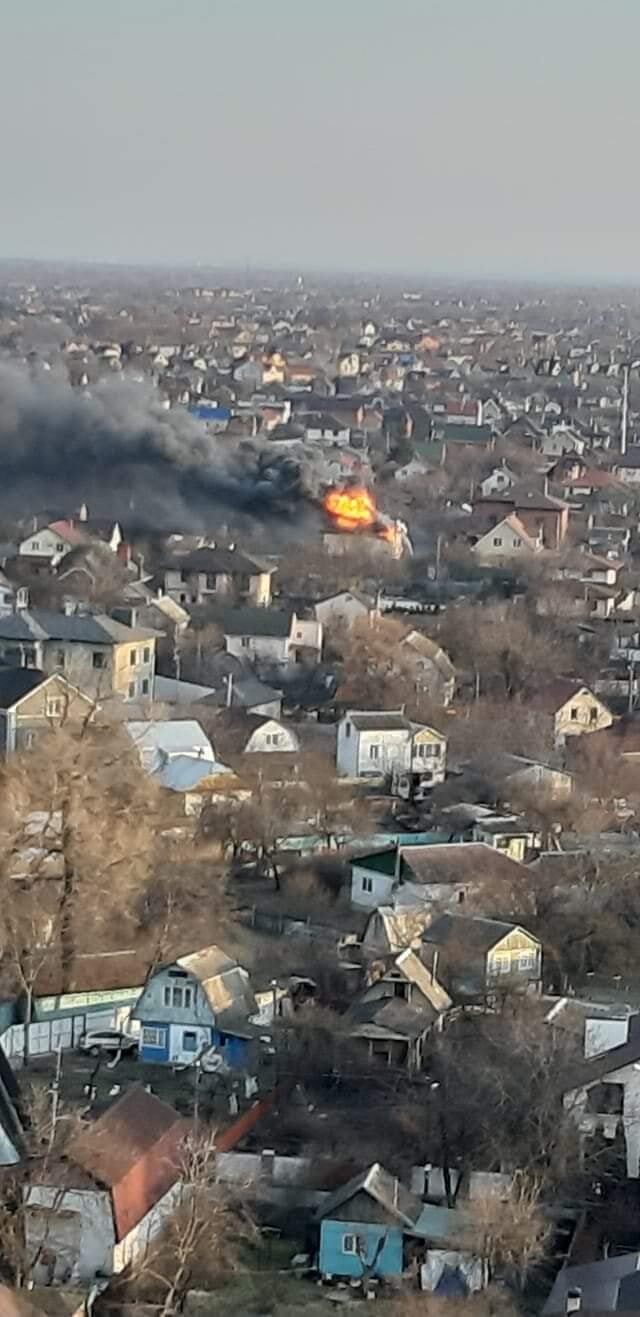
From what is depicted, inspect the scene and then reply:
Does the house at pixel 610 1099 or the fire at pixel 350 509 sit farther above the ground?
the house at pixel 610 1099

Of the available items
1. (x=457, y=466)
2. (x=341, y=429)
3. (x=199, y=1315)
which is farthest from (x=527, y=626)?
(x=341, y=429)

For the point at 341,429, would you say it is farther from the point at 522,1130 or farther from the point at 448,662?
the point at 522,1130

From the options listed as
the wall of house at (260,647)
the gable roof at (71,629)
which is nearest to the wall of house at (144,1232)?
the gable roof at (71,629)

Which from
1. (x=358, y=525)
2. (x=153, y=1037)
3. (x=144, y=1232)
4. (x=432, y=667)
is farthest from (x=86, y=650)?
(x=144, y=1232)

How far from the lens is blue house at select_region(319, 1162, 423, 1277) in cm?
849

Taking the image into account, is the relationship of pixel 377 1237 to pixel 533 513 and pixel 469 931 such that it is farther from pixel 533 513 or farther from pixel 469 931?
pixel 533 513

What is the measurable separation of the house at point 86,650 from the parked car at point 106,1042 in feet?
19.3

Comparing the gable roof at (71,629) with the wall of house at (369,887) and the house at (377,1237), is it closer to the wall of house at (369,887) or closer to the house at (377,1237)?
the wall of house at (369,887)

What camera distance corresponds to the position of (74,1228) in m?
8.38

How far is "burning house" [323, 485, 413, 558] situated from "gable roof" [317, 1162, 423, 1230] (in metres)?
14.8

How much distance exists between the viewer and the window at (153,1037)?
10.7 metres

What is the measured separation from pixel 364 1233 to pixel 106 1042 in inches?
101

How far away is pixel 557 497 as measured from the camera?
29766 millimetres

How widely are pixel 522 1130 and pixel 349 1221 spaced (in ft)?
2.86
